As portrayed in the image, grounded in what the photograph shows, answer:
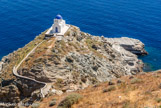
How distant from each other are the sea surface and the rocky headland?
25381 millimetres

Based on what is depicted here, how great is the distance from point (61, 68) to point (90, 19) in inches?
2787

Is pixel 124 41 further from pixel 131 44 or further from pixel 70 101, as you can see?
pixel 70 101

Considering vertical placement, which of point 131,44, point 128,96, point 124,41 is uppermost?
point 124,41

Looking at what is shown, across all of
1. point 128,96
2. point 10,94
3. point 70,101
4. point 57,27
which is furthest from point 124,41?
point 70,101

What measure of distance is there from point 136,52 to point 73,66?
4668 cm

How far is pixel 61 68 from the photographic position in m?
50.8

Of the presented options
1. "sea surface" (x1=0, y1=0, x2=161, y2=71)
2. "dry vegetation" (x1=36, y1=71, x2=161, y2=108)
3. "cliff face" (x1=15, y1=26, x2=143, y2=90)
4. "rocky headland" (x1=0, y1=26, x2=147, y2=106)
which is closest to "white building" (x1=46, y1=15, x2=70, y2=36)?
"cliff face" (x1=15, y1=26, x2=143, y2=90)

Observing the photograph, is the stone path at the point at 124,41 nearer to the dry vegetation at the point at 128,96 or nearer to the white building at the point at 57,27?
the white building at the point at 57,27

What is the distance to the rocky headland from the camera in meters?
46.4

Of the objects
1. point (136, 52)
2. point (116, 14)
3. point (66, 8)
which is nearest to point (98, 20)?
point (116, 14)

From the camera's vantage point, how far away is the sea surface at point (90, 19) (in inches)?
3798

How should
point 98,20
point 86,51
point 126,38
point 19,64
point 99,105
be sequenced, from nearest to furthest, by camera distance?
point 99,105 < point 19,64 < point 86,51 < point 126,38 < point 98,20

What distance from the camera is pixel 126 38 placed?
9912cm

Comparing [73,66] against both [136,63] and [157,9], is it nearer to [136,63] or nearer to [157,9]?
[136,63]
